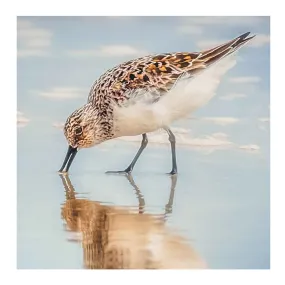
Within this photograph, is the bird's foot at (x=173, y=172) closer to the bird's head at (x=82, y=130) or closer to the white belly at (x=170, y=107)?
the white belly at (x=170, y=107)

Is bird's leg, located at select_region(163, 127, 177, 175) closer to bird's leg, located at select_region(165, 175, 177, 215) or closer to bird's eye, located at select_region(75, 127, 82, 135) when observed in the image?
bird's leg, located at select_region(165, 175, 177, 215)

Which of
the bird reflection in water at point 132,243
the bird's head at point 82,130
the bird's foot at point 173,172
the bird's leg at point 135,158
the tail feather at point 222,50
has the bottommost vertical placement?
the bird reflection in water at point 132,243

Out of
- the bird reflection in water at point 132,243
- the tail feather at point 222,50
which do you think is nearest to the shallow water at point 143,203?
the bird reflection in water at point 132,243

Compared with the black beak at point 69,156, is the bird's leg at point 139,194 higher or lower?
lower

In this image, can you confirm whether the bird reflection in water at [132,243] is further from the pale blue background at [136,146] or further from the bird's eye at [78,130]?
the bird's eye at [78,130]

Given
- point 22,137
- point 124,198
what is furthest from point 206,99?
point 22,137
